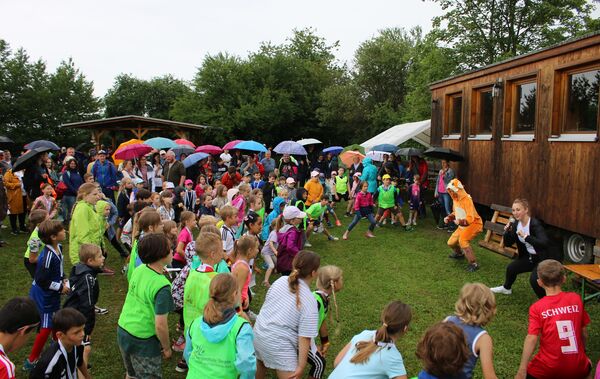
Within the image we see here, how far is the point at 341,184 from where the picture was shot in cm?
1639

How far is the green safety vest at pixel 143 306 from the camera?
141 inches

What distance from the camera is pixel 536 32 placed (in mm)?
25797

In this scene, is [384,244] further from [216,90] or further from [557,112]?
[216,90]

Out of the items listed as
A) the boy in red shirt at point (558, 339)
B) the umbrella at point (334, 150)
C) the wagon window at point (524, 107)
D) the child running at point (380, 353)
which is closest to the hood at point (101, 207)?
the child running at point (380, 353)

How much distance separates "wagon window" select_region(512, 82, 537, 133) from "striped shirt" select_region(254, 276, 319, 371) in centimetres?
847

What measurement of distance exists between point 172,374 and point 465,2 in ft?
89.2

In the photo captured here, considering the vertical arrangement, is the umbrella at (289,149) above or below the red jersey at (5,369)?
above

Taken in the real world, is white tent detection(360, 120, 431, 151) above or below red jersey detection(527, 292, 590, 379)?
above

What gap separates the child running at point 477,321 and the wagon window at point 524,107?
7959 millimetres

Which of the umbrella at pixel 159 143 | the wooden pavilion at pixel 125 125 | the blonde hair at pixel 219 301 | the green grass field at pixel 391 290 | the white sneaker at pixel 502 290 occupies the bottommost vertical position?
the green grass field at pixel 391 290

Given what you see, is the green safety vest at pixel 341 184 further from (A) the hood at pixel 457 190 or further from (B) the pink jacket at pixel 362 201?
(A) the hood at pixel 457 190

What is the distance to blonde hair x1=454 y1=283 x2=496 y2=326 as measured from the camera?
3.15 meters

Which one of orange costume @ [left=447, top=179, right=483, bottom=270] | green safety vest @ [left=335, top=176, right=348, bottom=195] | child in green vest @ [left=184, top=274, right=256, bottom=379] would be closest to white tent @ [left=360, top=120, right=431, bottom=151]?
green safety vest @ [left=335, top=176, right=348, bottom=195]

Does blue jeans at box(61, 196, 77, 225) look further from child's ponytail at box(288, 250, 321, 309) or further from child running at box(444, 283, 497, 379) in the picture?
child running at box(444, 283, 497, 379)
